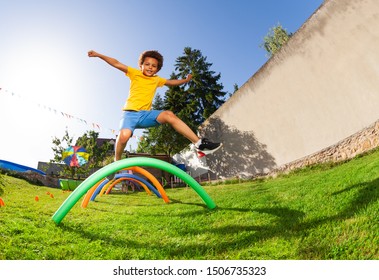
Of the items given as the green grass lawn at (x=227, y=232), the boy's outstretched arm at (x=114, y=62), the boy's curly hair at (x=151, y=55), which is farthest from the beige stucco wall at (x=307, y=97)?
the boy's outstretched arm at (x=114, y=62)

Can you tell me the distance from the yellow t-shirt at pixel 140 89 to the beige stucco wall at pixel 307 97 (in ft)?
16.4

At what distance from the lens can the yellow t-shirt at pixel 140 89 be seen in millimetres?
2854

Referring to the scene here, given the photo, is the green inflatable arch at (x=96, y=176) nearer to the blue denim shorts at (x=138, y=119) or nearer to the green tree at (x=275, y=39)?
the blue denim shorts at (x=138, y=119)

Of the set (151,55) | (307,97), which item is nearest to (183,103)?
(307,97)

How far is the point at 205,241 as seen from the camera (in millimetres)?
2137

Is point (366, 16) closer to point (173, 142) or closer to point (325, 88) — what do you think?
point (325, 88)

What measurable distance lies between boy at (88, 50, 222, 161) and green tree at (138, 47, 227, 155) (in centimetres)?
365

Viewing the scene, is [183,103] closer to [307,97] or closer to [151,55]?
[307,97]

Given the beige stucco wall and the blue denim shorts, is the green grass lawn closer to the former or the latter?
the blue denim shorts

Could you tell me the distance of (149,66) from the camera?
305 cm

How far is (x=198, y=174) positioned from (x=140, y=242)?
695 centimetres

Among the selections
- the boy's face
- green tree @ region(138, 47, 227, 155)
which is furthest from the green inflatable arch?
green tree @ region(138, 47, 227, 155)

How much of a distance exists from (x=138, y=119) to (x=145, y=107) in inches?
7.6

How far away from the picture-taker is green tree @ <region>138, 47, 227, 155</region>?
9.66m
